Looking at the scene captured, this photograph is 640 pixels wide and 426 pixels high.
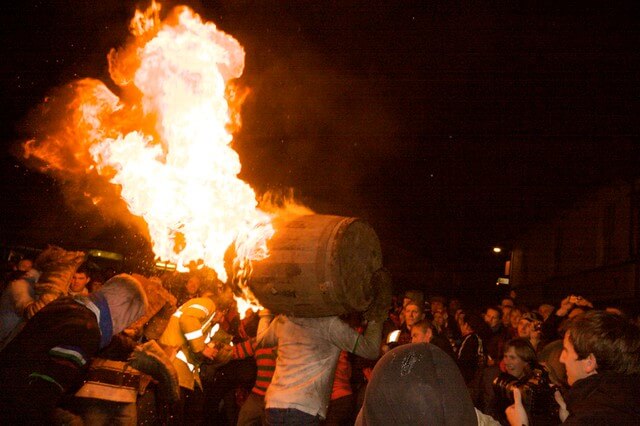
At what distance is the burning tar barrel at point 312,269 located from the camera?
3656 mm

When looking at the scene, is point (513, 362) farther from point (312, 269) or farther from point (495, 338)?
point (495, 338)

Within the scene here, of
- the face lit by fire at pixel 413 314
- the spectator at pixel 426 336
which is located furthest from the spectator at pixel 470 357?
the spectator at pixel 426 336

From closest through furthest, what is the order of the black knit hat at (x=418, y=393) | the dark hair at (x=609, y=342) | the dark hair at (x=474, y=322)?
the black knit hat at (x=418, y=393)
the dark hair at (x=609, y=342)
the dark hair at (x=474, y=322)

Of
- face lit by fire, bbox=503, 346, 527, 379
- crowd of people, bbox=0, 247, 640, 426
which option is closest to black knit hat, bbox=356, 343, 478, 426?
crowd of people, bbox=0, 247, 640, 426

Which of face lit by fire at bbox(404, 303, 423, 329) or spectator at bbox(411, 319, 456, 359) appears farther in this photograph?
face lit by fire at bbox(404, 303, 423, 329)

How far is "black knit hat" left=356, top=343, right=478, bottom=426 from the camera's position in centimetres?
161

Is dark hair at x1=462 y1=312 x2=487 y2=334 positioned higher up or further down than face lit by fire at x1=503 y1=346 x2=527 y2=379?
further down

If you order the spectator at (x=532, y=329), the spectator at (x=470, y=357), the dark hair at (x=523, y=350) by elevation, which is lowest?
the spectator at (x=470, y=357)

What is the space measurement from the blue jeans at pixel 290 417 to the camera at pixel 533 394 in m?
1.38

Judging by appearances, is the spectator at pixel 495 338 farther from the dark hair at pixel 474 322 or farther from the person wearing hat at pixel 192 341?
the person wearing hat at pixel 192 341

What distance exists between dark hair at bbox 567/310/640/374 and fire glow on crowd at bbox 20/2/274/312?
3.28m

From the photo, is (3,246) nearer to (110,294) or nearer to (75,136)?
(75,136)

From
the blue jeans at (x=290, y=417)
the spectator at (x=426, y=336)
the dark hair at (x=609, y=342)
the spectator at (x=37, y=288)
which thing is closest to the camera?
the dark hair at (x=609, y=342)

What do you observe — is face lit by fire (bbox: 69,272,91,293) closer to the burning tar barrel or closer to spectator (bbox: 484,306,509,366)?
the burning tar barrel
